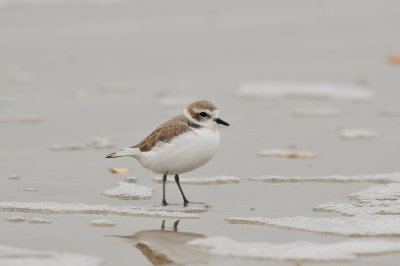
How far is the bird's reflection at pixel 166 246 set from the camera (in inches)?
231

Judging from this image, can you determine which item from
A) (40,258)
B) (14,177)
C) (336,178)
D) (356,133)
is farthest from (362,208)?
(14,177)

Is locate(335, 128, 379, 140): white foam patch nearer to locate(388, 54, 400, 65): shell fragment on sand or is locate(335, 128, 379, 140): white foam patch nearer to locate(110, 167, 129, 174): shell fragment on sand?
locate(110, 167, 129, 174): shell fragment on sand

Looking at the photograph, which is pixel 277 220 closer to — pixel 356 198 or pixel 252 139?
pixel 356 198

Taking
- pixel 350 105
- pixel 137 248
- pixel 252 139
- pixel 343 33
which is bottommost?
pixel 137 248

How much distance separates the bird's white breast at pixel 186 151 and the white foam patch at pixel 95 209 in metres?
0.37

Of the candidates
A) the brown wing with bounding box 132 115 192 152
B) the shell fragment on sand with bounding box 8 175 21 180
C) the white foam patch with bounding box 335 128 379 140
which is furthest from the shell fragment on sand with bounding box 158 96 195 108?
the brown wing with bounding box 132 115 192 152

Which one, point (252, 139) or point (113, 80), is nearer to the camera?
point (252, 139)

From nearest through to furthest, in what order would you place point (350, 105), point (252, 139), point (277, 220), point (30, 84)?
1. point (277, 220)
2. point (252, 139)
3. point (350, 105)
4. point (30, 84)

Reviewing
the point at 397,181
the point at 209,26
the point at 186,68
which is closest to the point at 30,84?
the point at 186,68

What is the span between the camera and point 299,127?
10430 mm

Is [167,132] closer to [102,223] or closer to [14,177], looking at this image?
[102,223]

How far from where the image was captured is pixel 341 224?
663 cm

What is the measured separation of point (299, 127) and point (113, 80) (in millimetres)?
3354

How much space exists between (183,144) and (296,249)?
165 cm
